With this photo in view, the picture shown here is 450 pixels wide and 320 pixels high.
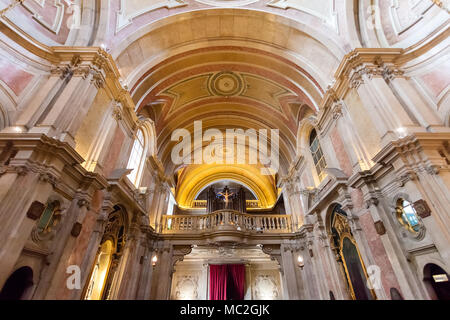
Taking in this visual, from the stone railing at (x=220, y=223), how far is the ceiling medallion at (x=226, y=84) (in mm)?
6444

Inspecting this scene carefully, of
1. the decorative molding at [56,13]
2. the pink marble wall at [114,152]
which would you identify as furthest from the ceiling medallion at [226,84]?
the decorative molding at [56,13]

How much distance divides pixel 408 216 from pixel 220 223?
718 cm

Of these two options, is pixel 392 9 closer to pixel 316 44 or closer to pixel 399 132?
pixel 316 44

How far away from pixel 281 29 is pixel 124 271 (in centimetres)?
1075

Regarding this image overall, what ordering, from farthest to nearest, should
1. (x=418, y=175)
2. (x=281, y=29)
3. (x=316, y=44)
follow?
(x=281, y=29) < (x=316, y=44) < (x=418, y=175)

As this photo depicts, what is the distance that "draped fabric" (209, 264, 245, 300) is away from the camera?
11.9 metres

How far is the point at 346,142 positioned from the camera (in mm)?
6383

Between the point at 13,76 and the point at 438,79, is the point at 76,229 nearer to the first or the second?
the point at 13,76

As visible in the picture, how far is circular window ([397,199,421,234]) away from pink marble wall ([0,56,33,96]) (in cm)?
920

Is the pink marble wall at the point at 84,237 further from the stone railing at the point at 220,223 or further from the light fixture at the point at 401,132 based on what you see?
the light fixture at the point at 401,132

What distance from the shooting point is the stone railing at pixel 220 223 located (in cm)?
985

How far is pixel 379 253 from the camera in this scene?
16.0 ft

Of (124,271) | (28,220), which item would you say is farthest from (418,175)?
(124,271)

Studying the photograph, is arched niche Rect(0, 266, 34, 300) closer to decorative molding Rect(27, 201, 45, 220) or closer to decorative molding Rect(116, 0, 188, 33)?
decorative molding Rect(27, 201, 45, 220)
